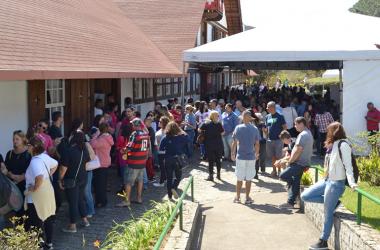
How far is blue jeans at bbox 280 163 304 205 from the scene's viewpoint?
8828 millimetres

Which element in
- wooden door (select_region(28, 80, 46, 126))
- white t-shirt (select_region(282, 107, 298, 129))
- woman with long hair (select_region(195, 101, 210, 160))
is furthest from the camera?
woman with long hair (select_region(195, 101, 210, 160))

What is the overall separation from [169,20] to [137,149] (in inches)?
545

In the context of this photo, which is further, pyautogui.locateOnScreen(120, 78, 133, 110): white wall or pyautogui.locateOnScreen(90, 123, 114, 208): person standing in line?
pyautogui.locateOnScreen(120, 78, 133, 110): white wall

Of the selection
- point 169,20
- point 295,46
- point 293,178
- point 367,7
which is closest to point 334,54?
point 295,46

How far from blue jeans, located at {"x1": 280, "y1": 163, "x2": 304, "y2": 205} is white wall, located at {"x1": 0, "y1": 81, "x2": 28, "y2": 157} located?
15.8ft

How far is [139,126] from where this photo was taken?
8.98 m

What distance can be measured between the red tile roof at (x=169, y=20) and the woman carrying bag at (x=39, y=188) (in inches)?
455

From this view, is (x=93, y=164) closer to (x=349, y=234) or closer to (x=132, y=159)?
(x=132, y=159)

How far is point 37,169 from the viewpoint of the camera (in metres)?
6.64

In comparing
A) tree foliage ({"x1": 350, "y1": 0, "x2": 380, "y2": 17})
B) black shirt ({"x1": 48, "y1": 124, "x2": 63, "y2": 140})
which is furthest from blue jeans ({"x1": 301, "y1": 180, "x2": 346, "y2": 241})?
tree foliage ({"x1": 350, "y1": 0, "x2": 380, "y2": 17})

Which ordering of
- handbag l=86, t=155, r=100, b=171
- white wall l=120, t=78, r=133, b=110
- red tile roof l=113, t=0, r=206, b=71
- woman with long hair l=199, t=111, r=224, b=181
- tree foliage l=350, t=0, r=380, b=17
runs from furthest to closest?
1. tree foliage l=350, t=0, r=380, b=17
2. red tile roof l=113, t=0, r=206, b=71
3. white wall l=120, t=78, r=133, b=110
4. woman with long hair l=199, t=111, r=224, b=181
5. handbag l=86, t=155, r=100, b=171

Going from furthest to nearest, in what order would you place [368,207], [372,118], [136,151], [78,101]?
[372,118]
[78,101]
[136,151]
[368,207]

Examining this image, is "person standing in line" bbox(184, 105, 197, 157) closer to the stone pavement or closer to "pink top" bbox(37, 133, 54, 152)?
the stone pavement

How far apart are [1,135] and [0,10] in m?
2.23
